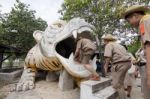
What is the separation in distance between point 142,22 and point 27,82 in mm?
5062

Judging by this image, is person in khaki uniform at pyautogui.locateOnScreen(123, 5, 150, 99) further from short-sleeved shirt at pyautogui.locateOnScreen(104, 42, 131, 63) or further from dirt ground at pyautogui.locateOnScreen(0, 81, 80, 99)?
dirt ground at pyautogui.locateOnScreen(0, 81, 80, 99)

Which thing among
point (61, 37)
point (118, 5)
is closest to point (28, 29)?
point (118, 5)

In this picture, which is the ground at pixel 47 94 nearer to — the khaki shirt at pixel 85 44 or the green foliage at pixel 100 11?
the khaki shirt at pixel 85 44

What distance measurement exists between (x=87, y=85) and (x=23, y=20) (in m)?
11.0

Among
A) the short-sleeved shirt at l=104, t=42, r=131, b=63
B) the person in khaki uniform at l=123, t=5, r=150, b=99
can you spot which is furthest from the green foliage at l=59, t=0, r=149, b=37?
the person in khaki uniform at l=123, t=5, r=150, b=99

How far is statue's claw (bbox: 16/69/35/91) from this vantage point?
20.3 feet

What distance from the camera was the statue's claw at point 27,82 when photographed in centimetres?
617

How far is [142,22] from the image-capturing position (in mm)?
1934

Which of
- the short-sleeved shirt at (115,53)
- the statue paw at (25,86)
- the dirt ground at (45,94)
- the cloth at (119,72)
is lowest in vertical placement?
the dirt ground at (45,94)

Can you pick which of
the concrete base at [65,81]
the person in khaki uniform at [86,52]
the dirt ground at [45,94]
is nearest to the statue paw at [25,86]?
the dirt ground at [45,94]

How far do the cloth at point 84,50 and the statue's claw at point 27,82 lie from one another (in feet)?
5.85

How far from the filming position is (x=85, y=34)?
5930 millimetres

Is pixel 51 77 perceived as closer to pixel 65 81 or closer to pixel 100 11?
pixel 65 81

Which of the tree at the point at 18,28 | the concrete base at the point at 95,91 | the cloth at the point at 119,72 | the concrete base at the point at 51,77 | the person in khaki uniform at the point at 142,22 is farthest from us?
the tree at the point at 18,28
